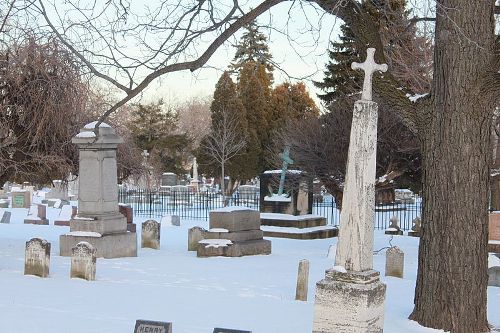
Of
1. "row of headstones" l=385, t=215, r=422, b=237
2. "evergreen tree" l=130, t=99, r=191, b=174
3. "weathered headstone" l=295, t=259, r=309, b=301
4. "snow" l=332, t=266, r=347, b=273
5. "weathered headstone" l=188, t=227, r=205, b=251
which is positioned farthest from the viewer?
"evergreen tree" l=130, t=99, r=191, b=174

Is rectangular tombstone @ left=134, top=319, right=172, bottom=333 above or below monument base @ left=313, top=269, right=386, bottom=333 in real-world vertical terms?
below

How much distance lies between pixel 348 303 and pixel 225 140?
1559 inches

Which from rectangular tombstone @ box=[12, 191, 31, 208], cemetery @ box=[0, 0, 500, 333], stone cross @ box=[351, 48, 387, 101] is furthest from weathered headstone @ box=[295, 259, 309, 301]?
rectangular tombstone @ box=[12, 191, 31, 208]

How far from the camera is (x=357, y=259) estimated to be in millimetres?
7316

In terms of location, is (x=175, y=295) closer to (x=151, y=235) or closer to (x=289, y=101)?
(x=151, y=235)

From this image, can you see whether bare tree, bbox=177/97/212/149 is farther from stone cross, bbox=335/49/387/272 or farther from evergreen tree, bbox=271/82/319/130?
stone cross, bbox=335/49/387/272

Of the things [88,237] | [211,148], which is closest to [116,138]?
[88,237]

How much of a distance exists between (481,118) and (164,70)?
174 inches

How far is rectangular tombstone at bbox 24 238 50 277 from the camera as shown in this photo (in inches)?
509

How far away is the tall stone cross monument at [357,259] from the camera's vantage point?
7.12 m

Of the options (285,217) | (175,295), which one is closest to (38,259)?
(175,295)

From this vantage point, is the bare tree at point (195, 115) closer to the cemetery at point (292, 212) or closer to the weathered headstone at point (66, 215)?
the weathered headstone at point (66, 215)

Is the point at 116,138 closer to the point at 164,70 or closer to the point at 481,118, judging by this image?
the point at 164,70

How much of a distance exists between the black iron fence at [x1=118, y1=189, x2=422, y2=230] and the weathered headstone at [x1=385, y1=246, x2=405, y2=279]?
15.7 m
